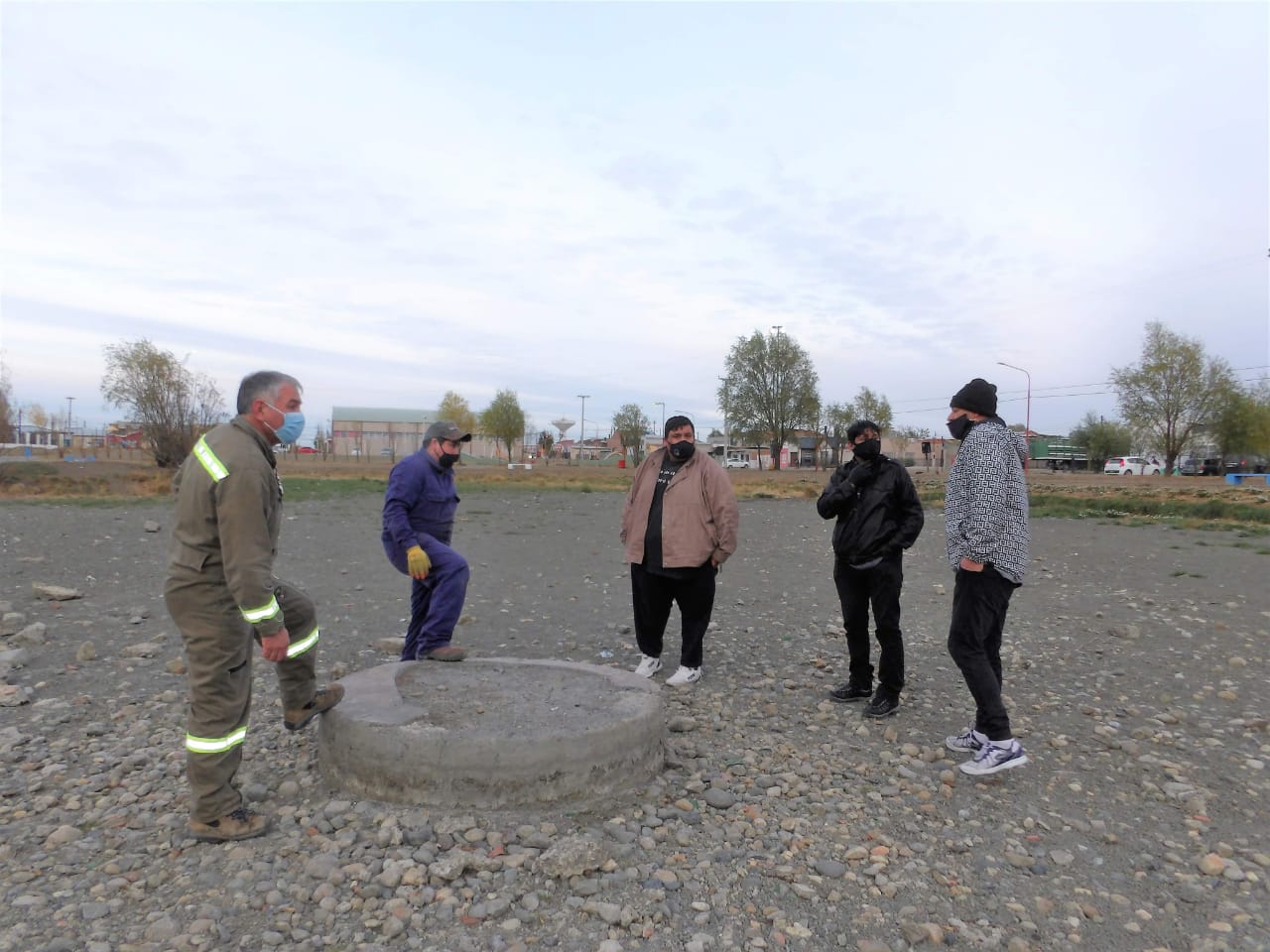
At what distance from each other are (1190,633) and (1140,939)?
5.83 m

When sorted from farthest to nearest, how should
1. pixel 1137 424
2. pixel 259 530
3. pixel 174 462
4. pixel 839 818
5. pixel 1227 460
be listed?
pixel 1227 460 → pixel 1137 424 → pixel 174 462 → pixel 839 818 → pixel 259 530

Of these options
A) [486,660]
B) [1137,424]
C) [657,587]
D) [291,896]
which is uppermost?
[1137,424]

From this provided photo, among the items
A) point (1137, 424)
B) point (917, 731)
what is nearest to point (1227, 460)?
point (1137, 424)

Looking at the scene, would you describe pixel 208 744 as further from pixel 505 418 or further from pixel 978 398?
pixel 505 418

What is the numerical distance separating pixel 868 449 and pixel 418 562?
3029 millimetres

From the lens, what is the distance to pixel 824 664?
660 cm

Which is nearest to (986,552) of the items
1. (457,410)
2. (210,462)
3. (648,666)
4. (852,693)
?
(852,693)

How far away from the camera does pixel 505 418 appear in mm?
85500

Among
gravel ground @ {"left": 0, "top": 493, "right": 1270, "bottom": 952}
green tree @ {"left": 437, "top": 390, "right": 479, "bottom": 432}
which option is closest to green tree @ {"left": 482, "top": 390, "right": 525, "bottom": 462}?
green tree @ {"left": 437, "top": 390, "right": 479, "bottom": 432}

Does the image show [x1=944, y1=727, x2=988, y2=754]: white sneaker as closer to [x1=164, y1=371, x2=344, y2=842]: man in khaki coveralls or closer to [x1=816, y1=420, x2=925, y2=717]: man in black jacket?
[x1=816, y1=420, x2=925, y2=717]: man in black jacket

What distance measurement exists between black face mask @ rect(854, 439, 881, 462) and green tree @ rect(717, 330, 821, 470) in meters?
68.1

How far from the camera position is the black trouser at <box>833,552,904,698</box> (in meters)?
5.24

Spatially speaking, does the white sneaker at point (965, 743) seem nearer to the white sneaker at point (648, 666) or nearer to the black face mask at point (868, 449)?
the black face mask at point (868, 449)

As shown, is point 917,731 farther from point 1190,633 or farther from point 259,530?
point 1190,633
